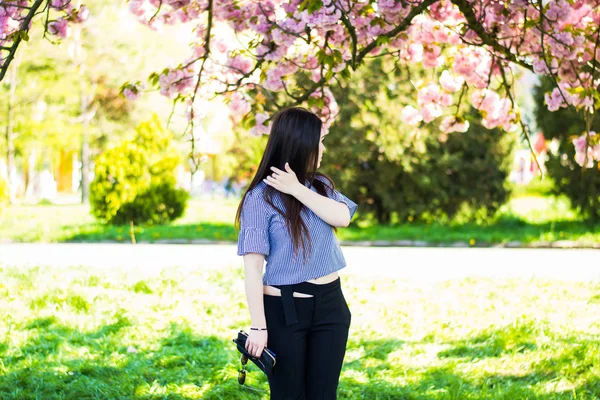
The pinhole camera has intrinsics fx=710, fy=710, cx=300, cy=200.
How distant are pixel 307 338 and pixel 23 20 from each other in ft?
A: 7.18

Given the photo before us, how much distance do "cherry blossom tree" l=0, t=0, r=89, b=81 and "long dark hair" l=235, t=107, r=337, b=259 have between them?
53.3 inches

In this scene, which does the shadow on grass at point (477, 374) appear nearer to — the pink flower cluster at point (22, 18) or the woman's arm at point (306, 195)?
the woman's arm at point (306, 195)

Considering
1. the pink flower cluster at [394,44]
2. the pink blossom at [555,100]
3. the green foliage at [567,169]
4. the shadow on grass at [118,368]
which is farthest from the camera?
the green foliage at [567,169]

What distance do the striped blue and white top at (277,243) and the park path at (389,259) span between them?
4791 millimetres

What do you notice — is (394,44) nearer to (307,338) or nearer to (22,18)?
(22,18)

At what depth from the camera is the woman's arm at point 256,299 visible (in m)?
2.28

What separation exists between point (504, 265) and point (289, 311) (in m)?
6.17

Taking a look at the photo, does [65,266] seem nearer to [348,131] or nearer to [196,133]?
[196,133]

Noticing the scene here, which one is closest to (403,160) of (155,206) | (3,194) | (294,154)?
(155,206)

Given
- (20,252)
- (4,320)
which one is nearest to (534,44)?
(4,320)

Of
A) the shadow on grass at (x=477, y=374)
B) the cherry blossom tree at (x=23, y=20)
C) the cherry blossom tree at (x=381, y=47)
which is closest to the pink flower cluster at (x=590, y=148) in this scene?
the cherry blossom tree at (x=381, y=47)

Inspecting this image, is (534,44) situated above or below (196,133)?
above

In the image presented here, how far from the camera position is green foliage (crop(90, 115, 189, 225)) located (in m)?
13.4

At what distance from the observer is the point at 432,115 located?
4.65m
